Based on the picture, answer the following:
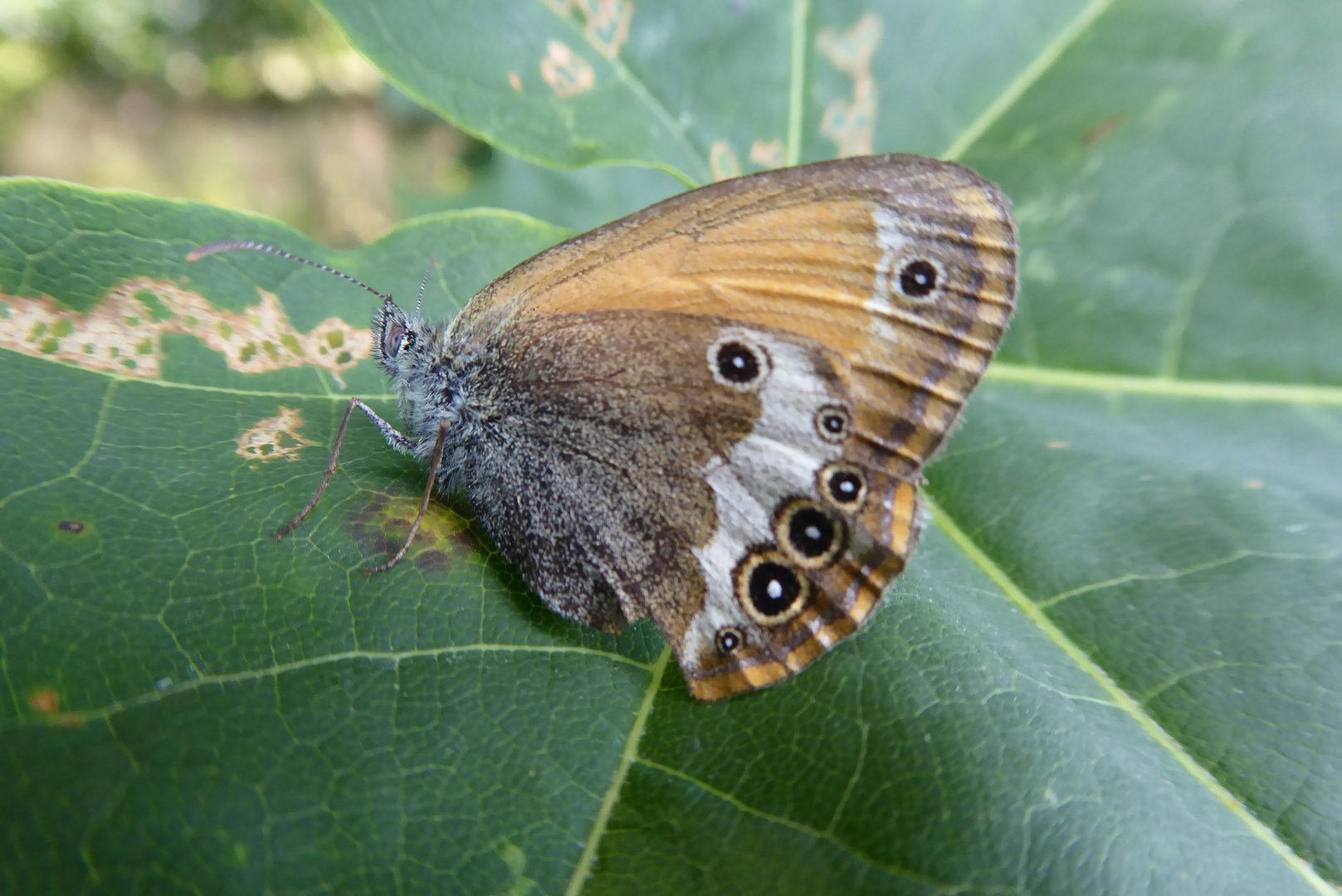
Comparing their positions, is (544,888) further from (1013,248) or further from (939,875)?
(1013,248)

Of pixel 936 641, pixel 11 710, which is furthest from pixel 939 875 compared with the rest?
pixel 11 710

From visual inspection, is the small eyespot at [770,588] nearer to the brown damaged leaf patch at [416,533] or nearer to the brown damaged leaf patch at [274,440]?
the brown damaged leaf patch at [416,533]

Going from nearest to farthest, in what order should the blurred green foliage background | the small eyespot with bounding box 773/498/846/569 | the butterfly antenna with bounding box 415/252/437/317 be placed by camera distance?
the small eyespot with bounding box 773/498/846/569
the butterfly antenna with bounding box 415/252/437/317
the blurred green foliage background

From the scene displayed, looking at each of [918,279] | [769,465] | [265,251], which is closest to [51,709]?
[265,251]

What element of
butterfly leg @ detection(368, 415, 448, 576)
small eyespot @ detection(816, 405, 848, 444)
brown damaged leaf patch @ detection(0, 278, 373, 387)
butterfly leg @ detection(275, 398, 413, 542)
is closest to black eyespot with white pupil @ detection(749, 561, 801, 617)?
small eyespot @ detection(816, 405, 848, 444)

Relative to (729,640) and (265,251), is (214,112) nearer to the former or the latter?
(265,251)

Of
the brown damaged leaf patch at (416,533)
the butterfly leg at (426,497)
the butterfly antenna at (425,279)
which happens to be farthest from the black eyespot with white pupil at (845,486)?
the butterfly antenna at (425,279)

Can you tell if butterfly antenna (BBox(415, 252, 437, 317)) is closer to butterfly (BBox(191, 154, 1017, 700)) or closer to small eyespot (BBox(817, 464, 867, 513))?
butterfly (BBox(191, 154, 1017, 700))
